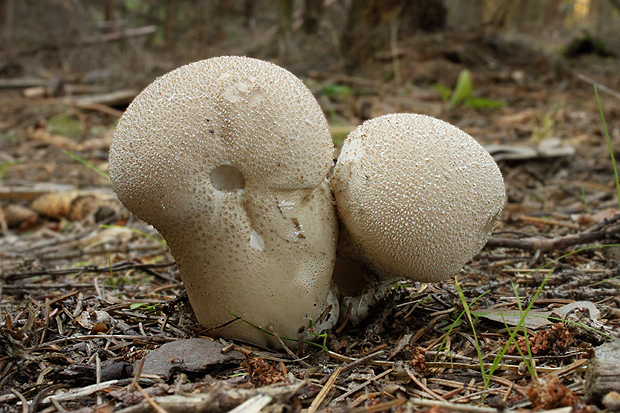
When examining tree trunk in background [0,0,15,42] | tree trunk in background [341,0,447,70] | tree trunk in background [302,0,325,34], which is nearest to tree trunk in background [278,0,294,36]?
tree trunk in background [302,0,325,34]

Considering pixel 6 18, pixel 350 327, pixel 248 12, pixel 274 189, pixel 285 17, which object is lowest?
pixel 350 327

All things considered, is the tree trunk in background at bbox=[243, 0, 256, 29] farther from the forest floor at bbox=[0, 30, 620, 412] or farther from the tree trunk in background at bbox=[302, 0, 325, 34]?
the forest floor at bbox=[0, 30, 620, 412]

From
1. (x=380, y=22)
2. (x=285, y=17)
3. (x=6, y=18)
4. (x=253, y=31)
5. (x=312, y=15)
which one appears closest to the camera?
(x=380, y=22)

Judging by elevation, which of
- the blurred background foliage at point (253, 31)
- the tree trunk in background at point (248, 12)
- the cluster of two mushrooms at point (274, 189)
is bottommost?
the cluster of two mushrooms at point (274, 189)

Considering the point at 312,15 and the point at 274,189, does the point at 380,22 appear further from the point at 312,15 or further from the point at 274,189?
the point at 274,189

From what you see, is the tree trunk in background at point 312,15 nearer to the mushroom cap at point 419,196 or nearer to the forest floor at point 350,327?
the forest floor at point 350,327

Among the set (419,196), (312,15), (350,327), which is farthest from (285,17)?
(419,196)

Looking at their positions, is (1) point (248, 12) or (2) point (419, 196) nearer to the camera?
(2) point (419, 196)

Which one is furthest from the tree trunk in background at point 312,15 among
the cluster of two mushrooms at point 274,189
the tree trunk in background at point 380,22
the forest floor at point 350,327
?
the cluster of two mushrooms at point 274,189

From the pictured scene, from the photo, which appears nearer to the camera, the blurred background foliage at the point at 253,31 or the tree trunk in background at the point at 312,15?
the blurred background foliage at the point at 253,31
